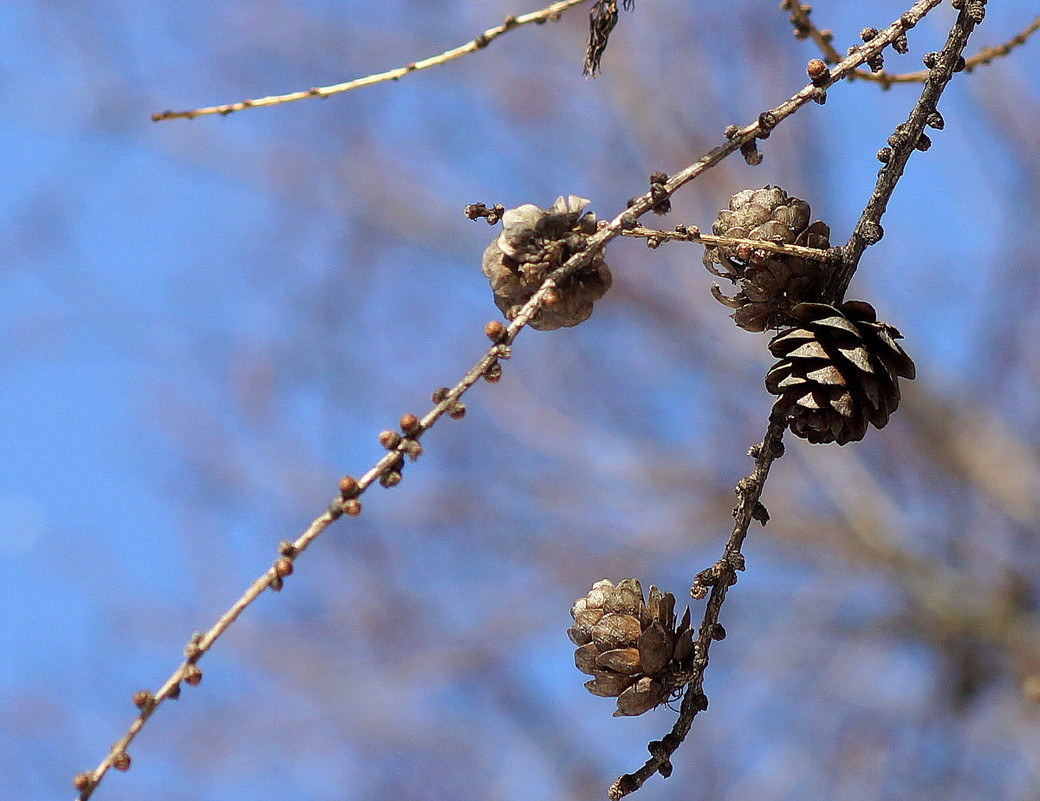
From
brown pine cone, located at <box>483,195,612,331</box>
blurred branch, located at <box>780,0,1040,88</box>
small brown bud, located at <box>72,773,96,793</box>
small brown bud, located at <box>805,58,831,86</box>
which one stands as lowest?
small brown bud, located at <box>72,773,96,793</box>

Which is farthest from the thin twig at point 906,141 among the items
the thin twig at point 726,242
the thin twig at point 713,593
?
the thin twig at point 713,593

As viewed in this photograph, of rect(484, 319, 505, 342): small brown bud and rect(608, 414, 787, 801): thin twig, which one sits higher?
rect(484, 319, 505, 342): small brown bud

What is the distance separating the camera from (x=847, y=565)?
4742 mm

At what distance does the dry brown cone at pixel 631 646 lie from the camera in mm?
877

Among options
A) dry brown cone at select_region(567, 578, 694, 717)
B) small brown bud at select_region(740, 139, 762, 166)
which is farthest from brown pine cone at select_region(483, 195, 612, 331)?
dry brown cone at select_region(567, 578, 694, 717)

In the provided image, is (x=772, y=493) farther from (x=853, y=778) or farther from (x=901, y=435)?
(x=853, y=778)

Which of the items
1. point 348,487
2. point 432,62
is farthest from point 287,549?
point 432,62

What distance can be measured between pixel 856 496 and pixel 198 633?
13.5 ft

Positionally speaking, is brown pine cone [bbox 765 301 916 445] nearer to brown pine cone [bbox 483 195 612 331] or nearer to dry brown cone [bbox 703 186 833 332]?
dry brown cone [bbox 703 186 833 332]

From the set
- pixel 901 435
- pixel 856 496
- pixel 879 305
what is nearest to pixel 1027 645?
pixel 856 496

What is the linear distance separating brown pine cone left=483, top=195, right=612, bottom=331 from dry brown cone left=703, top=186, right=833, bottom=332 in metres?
0.12

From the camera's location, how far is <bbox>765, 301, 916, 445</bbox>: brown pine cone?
0.87 m

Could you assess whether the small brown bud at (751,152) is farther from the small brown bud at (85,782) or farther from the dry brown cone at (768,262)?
the small brown bud at (85,782)

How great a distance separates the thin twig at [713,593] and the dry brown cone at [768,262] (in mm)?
115
